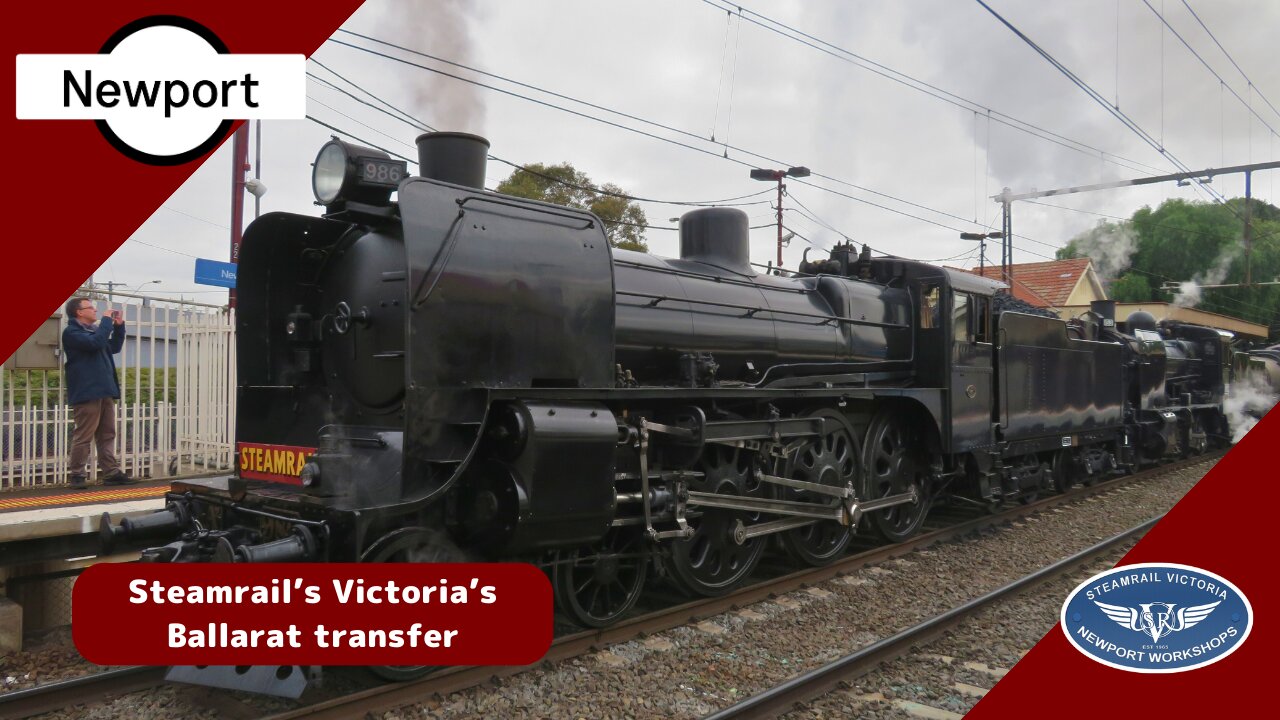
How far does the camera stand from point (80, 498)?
7473 mm

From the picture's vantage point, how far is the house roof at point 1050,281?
109ft

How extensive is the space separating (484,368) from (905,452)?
5357 millimetres

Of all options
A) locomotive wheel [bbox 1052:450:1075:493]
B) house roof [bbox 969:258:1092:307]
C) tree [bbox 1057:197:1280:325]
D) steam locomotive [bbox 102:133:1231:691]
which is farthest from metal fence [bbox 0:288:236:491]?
tree [bbox 1057:197:1280:325]

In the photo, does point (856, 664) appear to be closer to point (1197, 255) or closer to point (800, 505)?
point (800, 505)

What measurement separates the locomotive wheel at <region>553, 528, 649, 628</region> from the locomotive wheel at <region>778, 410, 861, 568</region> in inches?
67.3

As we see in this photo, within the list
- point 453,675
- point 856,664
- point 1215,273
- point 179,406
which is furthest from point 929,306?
point 1215,273

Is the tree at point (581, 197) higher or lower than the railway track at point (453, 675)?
higher

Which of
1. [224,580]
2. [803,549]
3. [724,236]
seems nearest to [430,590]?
[224,580]

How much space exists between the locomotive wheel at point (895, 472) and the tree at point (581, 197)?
15.6m

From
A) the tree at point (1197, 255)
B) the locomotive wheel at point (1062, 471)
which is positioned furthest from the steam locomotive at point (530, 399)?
the tree at point (1197, 255)

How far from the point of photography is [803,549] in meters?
7.07

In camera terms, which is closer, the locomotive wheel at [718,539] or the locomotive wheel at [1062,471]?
the locomotive wheel at [718,539]

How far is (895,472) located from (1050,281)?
3100cm

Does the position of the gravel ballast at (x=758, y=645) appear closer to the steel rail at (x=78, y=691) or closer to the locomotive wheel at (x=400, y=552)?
the locomotive wheel at (x=400, y=552)
